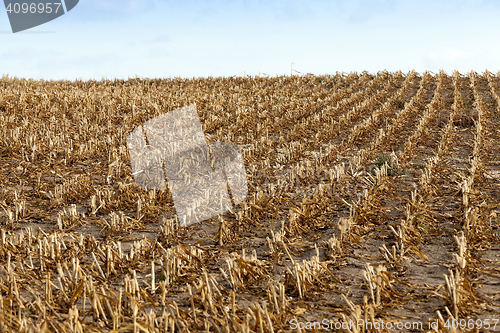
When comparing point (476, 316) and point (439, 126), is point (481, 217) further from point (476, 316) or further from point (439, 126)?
point (439, 126)

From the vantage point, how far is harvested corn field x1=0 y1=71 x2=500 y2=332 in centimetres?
354

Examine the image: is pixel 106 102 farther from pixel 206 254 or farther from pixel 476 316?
pixel 476 316

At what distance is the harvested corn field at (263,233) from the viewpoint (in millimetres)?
3541

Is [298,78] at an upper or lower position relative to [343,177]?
upper

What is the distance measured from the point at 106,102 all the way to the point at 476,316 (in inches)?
491

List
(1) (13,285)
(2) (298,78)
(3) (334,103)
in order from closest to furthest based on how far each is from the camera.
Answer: (1) (13,285) → (3) (334,103) → (2) (298,78)

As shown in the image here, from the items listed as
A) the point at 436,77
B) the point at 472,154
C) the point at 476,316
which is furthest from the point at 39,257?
the point at 436,77

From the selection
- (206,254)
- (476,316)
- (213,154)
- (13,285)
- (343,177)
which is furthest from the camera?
(213,154)

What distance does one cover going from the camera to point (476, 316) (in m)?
3.53

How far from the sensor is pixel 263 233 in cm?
550

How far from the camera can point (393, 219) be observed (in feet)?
19.0

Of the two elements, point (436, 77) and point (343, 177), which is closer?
point (343, 177)

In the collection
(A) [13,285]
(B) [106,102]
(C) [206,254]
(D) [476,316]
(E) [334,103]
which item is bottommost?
(D) [476,316]

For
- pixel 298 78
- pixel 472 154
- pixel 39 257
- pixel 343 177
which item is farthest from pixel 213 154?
pixel 298 78
